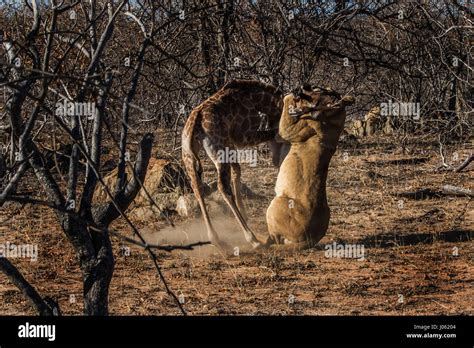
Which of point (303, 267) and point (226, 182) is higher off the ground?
point (226, 182)

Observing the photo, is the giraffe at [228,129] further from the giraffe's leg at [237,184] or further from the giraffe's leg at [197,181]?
the giraffe's leg at [237,184]

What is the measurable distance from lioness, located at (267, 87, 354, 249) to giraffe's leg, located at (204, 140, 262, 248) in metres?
0.34

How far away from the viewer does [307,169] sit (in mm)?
7926

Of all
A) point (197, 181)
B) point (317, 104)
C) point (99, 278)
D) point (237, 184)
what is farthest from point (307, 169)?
point (99, 278)

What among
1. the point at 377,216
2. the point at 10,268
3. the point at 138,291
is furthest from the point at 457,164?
the point at 10,268

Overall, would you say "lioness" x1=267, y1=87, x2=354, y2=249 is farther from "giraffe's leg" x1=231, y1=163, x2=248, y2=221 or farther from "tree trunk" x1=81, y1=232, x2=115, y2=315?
"tree trunk" x1=81, y1=232, x2=115, y2=315

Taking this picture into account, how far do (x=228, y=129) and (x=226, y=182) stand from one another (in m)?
0.58

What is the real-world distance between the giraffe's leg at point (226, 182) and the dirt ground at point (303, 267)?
168 mm

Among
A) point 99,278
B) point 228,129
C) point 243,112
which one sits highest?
point 243,112

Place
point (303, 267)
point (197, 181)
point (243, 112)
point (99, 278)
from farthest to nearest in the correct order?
point (243, 112)
point (197, 181)
point (303, 267)
point (99, 278)

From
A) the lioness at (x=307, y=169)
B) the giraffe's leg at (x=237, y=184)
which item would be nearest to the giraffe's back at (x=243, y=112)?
the giraffe's leg at (x=237, y=184)

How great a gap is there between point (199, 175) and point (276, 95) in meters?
1.24

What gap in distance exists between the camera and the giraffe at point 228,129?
8.36 m

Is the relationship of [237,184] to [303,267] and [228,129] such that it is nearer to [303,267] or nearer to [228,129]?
[228,129]
